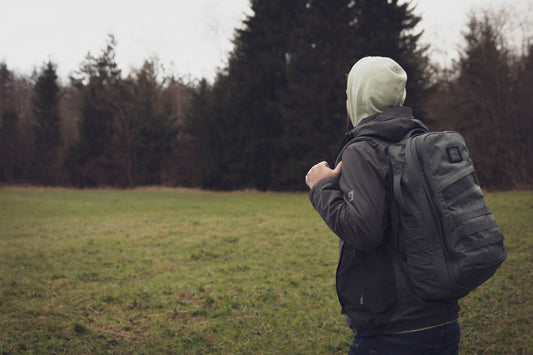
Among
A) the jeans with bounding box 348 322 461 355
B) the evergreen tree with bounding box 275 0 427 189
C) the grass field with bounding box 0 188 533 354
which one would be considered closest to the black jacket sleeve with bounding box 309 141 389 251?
the jeans with bounding box 348 322 461 355

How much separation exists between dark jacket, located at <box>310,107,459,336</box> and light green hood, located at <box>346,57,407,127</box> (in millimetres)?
54

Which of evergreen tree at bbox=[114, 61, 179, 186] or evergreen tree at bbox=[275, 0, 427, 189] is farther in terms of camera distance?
evergreen tree at bbox=[114, 61, 179, 186]

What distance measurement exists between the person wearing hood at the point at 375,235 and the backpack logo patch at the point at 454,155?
0.21m

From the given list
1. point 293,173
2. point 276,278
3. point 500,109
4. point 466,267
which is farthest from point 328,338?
point 500,109

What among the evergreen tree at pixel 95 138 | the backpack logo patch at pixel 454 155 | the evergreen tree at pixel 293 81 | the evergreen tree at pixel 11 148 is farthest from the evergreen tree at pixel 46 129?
the backpack logo patch at pixel 454 155

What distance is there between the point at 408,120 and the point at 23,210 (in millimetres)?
19266

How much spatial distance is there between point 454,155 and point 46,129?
144 ft

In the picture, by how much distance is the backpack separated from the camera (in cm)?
137

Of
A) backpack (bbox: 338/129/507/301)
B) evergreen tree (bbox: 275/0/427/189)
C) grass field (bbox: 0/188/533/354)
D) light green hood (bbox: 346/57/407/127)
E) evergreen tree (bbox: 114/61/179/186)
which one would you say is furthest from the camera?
evergreen tree (bbox: 114/61/179/186)

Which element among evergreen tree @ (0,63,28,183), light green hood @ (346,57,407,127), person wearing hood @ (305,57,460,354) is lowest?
person wearing hood @ (305,57,460,354)

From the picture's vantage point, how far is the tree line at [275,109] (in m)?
23.7

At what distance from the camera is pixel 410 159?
144cm

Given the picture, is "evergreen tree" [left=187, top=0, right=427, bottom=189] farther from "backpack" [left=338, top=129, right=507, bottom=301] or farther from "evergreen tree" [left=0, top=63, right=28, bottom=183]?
"backpack" [left=338, top=129, right=507, bottom=301]

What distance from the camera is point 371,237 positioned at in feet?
4.75
